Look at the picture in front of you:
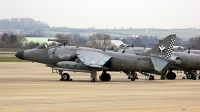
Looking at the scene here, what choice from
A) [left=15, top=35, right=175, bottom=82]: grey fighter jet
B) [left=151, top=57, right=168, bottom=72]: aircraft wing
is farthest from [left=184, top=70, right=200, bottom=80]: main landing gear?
[left=151, top=57, right=168, bottom=72]: aircraft wing

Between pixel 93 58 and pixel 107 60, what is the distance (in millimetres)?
938

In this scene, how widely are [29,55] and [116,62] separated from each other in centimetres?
671

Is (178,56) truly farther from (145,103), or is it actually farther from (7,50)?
(7,50)

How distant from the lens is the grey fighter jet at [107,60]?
3522 centimetres

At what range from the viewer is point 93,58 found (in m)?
35.9

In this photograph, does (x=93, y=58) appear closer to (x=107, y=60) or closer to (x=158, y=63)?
(x=107, y=60)

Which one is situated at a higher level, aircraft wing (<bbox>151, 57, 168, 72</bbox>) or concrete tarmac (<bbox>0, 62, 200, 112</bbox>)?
aircraft wing (<bbox>151, 57, 168, 72</bbox>)

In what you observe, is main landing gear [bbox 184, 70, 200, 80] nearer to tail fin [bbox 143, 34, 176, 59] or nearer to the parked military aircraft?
the parked military aircraft

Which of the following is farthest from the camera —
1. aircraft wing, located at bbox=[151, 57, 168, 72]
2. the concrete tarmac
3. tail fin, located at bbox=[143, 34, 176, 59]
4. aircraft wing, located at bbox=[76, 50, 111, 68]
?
tail fin, located at bbox=[143, 34, 176, 59]

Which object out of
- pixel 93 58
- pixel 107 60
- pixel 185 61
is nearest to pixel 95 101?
pixel 107 60

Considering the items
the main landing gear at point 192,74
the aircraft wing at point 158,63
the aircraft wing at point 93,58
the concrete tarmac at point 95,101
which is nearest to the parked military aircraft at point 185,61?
the main landing gear at point 192,74

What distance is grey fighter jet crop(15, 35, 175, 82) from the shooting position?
3522 cm

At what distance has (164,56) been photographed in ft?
116

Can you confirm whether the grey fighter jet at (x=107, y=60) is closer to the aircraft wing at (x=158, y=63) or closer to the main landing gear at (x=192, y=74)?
the aircraft wing at (x=158, y=63)
